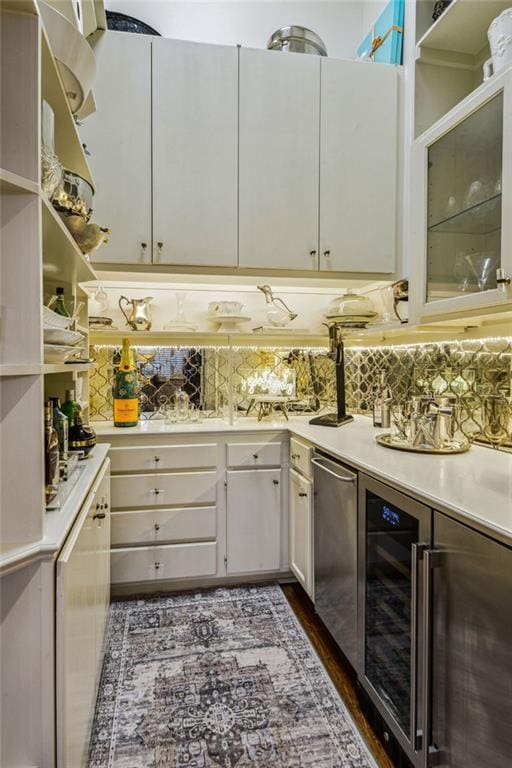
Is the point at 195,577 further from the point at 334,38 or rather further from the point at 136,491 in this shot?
the point at 334,38

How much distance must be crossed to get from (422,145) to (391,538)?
5.25ft

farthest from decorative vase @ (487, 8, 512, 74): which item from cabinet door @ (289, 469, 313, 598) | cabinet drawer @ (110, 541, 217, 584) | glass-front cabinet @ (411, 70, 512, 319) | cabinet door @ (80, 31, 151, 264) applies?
cabinet drawer @ (110, 541, 217, 584)

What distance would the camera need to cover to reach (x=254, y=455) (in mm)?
2484

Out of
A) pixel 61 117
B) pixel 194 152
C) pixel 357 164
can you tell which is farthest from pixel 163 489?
pixel 357 164

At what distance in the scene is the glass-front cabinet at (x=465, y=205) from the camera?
56.1 inches

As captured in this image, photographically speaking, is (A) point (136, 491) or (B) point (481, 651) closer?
(B) point (481, 651)

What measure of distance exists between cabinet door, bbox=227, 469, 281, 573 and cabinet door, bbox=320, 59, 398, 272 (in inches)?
51.8

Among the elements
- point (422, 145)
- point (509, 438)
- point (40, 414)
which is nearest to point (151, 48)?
point (422, 145)

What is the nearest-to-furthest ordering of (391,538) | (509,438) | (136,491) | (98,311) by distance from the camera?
1. (391,538)
2. (509,438)
3. (136,491)
4. (98,311)

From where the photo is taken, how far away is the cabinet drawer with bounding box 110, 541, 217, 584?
7.72 ft

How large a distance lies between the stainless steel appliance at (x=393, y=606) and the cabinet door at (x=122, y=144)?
1.76 m

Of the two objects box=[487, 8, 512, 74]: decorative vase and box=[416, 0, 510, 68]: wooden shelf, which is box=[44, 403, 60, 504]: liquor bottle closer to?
box=[487, 8, 512, 74]: decorative vase

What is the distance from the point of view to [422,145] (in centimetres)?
188

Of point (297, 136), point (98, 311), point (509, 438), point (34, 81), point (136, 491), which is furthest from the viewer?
point (98, 311)
